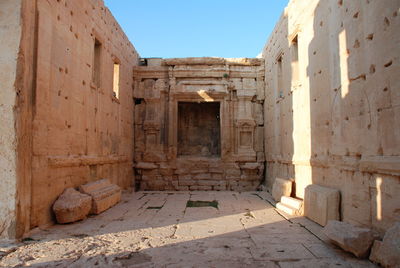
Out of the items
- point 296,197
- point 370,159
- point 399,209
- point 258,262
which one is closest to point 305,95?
point 296,197

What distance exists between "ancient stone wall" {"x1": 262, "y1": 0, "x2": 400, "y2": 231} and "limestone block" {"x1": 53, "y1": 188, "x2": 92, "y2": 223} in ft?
14.5

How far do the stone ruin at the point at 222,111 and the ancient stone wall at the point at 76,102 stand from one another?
0.03 m

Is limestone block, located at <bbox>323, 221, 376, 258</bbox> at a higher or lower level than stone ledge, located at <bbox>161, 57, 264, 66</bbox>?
lower

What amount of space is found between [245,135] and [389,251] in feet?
24.1

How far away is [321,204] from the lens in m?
4.93

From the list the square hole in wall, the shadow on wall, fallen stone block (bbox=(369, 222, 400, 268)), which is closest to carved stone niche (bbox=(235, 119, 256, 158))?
the shadow on wall

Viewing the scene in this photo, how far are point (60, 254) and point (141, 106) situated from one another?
7485mm

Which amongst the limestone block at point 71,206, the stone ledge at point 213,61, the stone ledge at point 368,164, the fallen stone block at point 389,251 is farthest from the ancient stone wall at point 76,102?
the stone ledge at point 368,164

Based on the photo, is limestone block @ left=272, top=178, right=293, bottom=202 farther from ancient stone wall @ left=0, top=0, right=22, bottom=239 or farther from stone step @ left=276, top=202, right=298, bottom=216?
ancient stone wall @ left=0, top=0, right=22, bottom=239

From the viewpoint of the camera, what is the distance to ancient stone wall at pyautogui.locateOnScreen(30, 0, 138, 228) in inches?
188

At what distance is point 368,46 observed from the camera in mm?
3988

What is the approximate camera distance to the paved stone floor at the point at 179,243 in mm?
3324

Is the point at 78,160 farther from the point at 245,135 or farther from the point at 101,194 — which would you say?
the point at 245,135

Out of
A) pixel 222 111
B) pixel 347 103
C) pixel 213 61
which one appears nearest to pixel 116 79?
pixel 213 61
